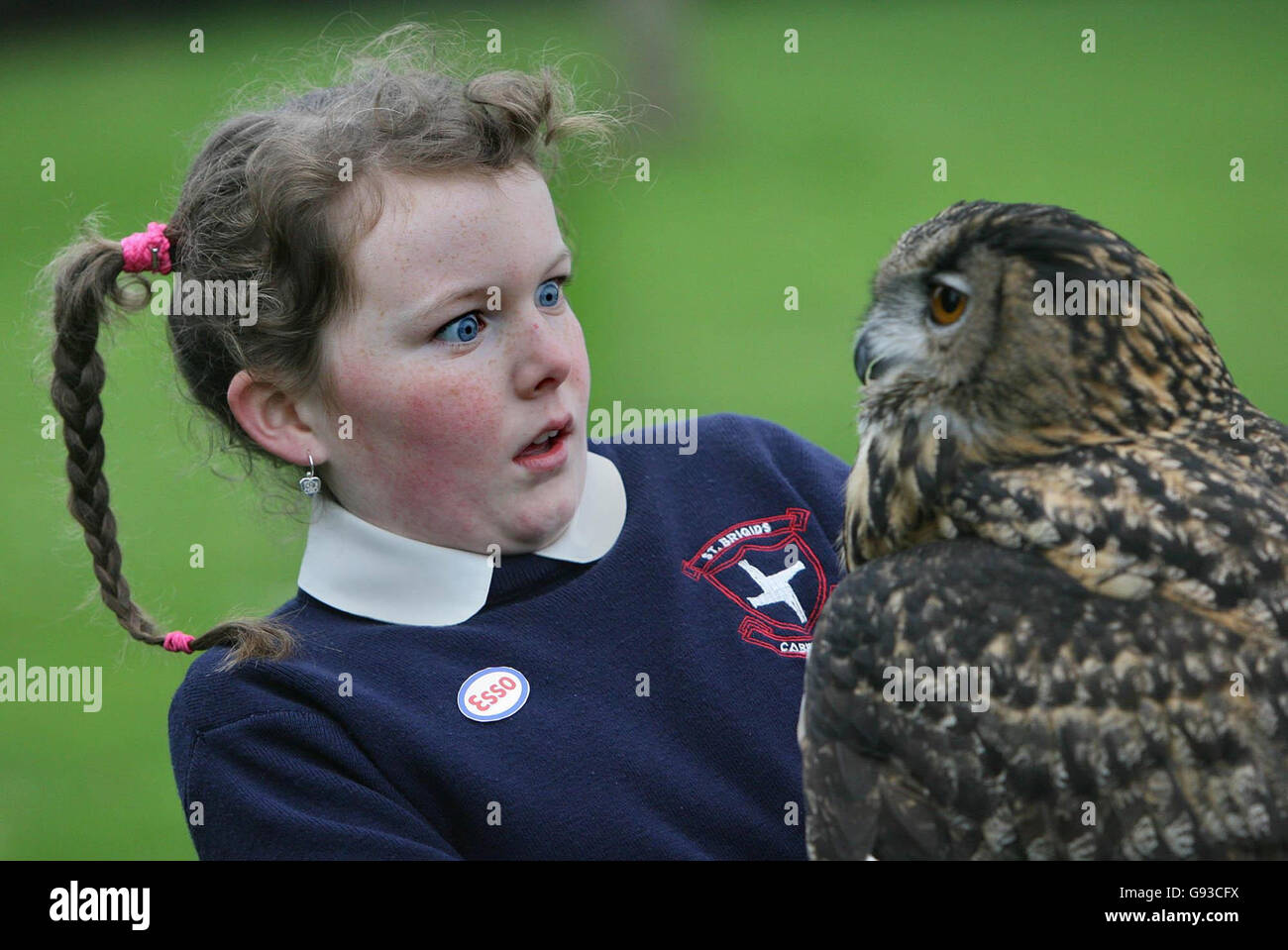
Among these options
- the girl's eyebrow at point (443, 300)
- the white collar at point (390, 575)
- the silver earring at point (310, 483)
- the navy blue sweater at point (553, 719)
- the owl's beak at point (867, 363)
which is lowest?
the navy blue sweater at point (553, 719)

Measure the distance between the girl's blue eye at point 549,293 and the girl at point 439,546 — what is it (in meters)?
0.01

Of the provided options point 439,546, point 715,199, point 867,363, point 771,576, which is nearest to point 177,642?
point 439,546

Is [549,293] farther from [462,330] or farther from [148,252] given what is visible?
[148,252]

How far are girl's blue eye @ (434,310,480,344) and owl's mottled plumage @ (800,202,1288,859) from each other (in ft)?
2.09

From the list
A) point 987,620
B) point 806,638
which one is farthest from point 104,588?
point 987,620

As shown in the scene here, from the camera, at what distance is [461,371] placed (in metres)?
2.02

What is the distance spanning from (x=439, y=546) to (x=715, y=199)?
10.5 meters

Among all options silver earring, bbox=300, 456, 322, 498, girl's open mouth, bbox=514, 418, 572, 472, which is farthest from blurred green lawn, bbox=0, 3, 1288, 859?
girl's open mouth, bbox=514, 418, 572, 472

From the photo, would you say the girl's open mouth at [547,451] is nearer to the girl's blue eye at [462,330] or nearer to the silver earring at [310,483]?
the girl's blue eye at [462,330]

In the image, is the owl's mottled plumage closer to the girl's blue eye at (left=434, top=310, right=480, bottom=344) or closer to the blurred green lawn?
the girl's blue eye at (left=434, top=310, right=480, bottom=344)

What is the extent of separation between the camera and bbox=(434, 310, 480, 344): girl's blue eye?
80.1 inches

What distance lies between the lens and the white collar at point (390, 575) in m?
2.10

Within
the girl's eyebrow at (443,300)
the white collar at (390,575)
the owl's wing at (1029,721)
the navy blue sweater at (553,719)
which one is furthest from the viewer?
the white collar at (390,575)

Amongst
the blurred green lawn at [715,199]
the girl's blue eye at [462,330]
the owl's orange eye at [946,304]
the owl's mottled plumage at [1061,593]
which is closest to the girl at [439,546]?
the girl's blue eye at [462,330]
